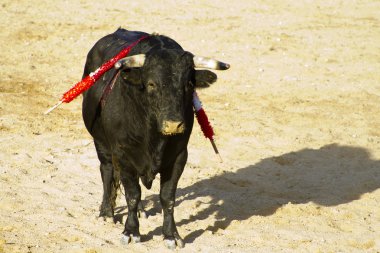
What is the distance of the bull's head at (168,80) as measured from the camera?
634 cm

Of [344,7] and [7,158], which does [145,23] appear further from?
[7,158]

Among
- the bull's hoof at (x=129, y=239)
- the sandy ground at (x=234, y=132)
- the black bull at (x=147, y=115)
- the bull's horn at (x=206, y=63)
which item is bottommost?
the sandy ground at (x=234, y=132)

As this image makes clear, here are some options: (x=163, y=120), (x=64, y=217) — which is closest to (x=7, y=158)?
(x=64, y=217)

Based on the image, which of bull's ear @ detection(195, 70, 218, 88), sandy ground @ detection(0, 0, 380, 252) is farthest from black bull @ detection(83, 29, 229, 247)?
sandy ground @ detection(0, 0, 380, 252)

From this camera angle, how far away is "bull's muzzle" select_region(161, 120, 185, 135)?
247 inches

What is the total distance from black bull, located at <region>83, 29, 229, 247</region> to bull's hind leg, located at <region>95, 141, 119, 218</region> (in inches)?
0.4

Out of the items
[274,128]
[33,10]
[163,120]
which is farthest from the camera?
[33,10]

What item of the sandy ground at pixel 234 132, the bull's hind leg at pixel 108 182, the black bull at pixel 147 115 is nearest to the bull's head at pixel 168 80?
the black bull at pixel 147 115

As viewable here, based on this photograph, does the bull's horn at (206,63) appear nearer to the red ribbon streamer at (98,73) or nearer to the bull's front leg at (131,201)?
the red ribbon streamer at (98,73)

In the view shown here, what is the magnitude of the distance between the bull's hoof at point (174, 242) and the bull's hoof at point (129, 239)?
26cm

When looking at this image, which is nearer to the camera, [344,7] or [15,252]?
[15,252]

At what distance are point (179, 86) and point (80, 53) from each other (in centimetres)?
851

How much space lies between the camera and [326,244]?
297 inches

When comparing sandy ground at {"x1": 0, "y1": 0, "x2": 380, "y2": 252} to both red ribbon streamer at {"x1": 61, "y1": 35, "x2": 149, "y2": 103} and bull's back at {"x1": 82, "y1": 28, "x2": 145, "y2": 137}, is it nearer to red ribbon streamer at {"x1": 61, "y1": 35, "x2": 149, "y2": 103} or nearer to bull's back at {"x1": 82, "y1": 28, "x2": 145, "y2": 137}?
bull's back at {"x1": 82, "y1": 28, "x2": 145, "y2": 137}
